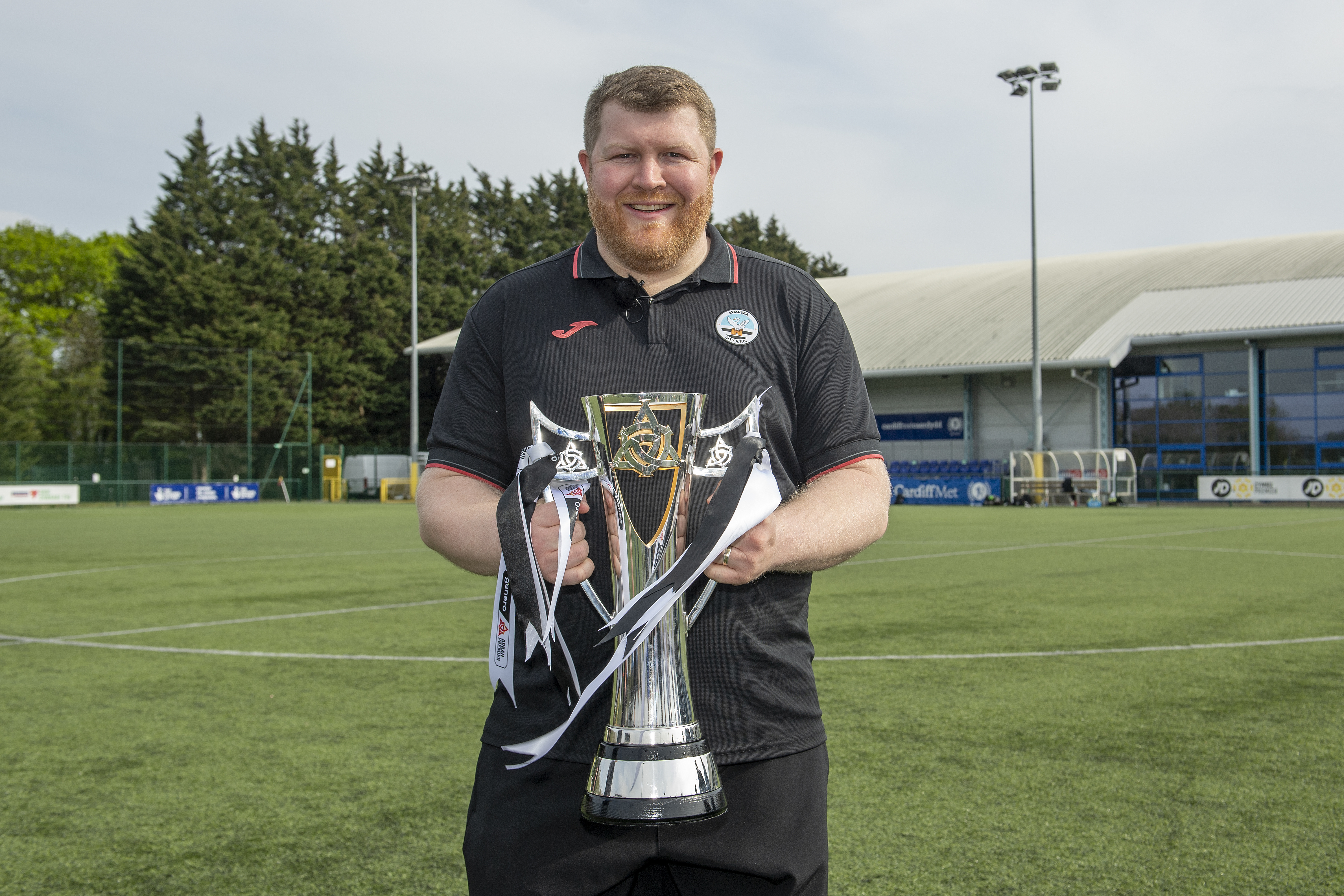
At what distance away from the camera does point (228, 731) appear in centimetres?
517

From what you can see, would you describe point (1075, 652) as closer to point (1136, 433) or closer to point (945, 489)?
point (945, 489)

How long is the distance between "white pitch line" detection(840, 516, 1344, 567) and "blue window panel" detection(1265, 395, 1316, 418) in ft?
44.1

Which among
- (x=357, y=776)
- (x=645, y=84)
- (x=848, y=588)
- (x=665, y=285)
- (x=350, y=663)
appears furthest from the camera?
(x=848, y=588)

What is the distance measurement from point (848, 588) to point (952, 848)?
22.3ft

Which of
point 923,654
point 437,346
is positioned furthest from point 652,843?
point 437,346

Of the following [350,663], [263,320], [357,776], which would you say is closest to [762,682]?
[357,776]

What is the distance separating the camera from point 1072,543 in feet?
51.6

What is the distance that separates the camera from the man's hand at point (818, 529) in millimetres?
1547

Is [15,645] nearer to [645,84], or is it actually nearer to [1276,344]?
[645,84]

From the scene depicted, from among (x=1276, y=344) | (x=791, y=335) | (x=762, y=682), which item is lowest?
(x=762, y=682)

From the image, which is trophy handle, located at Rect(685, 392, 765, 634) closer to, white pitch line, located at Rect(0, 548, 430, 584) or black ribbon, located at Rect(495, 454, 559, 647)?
black ribbon, located at Rect(495, 454, 559, 647)

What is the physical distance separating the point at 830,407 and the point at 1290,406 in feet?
119

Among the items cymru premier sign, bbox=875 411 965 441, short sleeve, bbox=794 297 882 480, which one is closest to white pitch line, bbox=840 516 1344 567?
short sleeve, bbox=794 297 882 480

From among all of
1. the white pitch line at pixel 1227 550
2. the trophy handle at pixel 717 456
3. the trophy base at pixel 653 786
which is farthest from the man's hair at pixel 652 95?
the white pitch line at pixel 1227 550
